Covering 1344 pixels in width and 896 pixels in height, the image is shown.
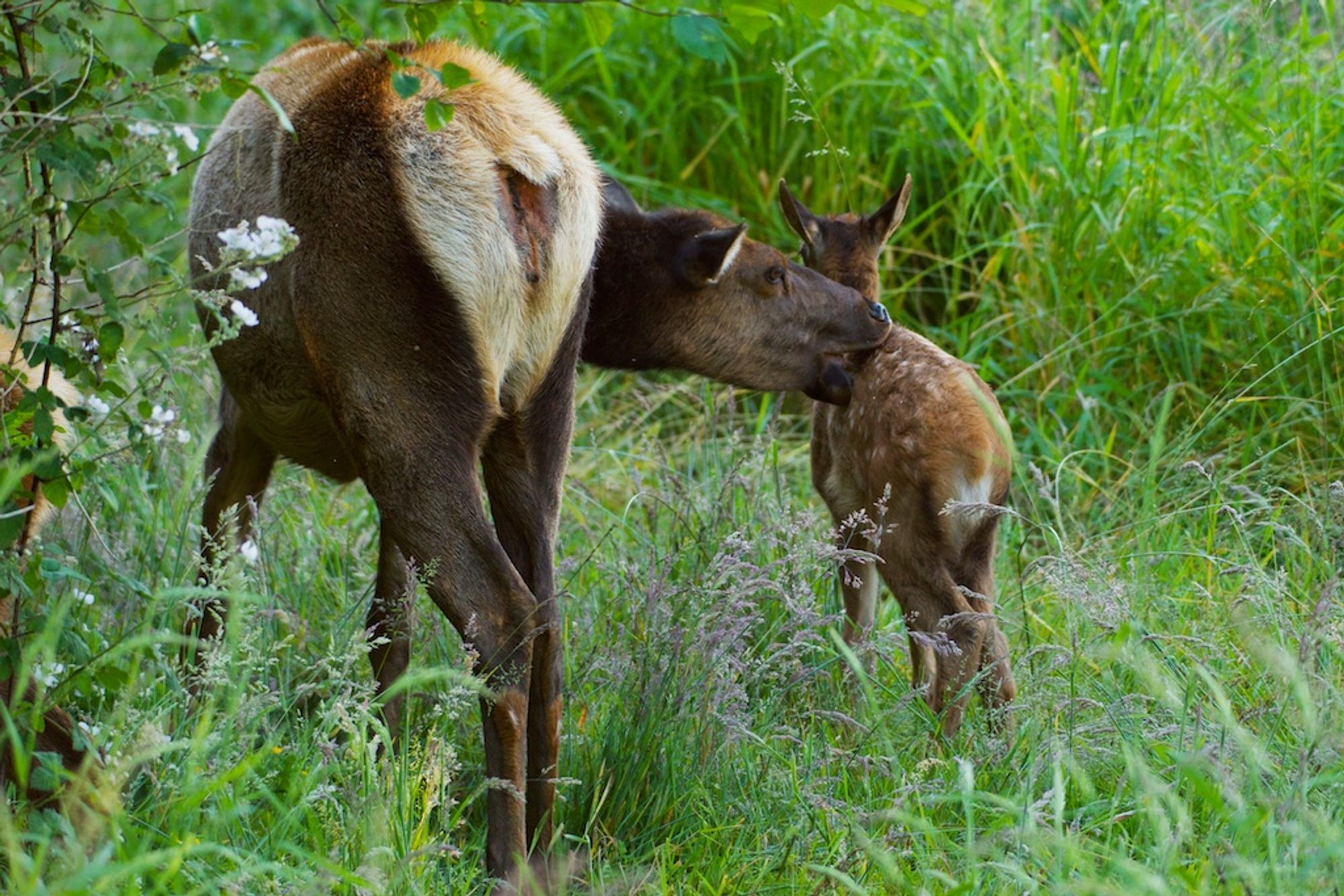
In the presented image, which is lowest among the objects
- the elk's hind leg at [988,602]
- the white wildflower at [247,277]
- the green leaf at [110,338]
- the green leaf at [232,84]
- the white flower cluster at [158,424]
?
the elk's hind leg at [988,602]

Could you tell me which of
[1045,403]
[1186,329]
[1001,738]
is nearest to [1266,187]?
[1186,329]

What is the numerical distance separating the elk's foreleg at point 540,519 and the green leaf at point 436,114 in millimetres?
698

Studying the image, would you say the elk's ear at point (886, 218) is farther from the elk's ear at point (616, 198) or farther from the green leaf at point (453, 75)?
the green leaf at point (453, 75)

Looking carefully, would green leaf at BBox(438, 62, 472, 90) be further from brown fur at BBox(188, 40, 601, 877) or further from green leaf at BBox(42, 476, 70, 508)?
green leaf at BBox(42, 476, 70, 508)

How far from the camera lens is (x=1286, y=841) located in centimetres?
296

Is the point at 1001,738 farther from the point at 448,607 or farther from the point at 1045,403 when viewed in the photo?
the point at 1045,403

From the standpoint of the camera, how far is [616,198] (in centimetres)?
446

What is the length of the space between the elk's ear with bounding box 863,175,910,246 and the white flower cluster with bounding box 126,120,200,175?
262 centimetres

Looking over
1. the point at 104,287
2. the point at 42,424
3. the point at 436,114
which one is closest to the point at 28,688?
the point at 42,424

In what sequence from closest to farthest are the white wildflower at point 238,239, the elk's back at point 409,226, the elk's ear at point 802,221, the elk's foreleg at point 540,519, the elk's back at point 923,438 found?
the white wildflower at point 238,239 → the elk's back at point 409,226 → the elk's foreleg at point 540,519 → the elk's back at point 923,438 → the elk's ear at point 802,221

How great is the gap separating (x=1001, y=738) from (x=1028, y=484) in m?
1.83

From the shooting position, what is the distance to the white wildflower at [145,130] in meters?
2.94

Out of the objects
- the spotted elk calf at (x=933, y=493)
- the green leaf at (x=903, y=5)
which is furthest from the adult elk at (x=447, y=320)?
the spotted elk calf at (x=933, y=493)

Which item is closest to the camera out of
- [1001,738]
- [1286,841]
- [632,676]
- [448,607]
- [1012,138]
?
[1286,841]
